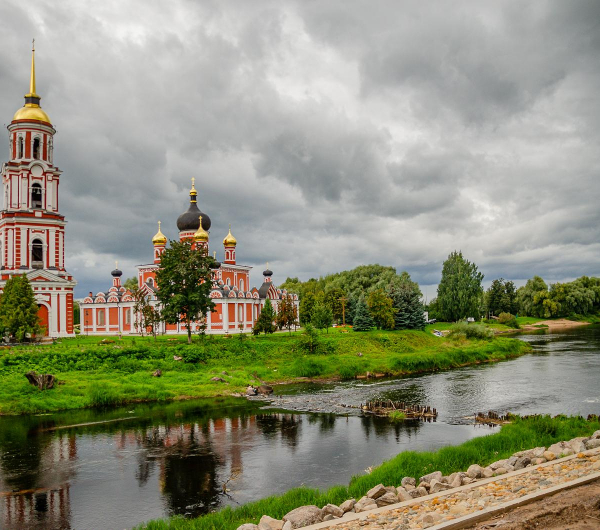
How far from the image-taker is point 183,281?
38000mm

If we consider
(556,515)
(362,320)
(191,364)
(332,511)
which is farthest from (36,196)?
(556,515)

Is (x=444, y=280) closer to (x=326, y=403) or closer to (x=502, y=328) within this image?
(x=502, y=328)

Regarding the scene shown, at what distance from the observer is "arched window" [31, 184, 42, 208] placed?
40.5m

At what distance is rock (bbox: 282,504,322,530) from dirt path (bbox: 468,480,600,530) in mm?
2674

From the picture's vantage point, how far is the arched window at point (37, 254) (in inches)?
1589

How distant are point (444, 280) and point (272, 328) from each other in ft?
111

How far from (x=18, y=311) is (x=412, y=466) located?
28967 mm

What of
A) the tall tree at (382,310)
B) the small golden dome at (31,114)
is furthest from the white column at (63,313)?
Result: the tall tree at (382,310)

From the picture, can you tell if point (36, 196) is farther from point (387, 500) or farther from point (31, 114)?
point (387, 500)

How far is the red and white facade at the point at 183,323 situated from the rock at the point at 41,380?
19.2 m

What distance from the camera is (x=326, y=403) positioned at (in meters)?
25.1

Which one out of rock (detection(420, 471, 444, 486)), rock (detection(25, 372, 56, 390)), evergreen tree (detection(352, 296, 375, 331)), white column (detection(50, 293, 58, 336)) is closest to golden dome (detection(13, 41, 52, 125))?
white column (detection(50, 293, 58, 336))

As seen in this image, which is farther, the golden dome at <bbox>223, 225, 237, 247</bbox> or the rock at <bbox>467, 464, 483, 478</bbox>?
the golden dome at <bbox>223, 225, 237, 247</bbox>

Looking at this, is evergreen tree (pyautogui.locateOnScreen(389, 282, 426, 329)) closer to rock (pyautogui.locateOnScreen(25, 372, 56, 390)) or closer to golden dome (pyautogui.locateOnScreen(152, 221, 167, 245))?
golden dome (pyautogui.locateOnScreen(152, 221, 167, 245))
